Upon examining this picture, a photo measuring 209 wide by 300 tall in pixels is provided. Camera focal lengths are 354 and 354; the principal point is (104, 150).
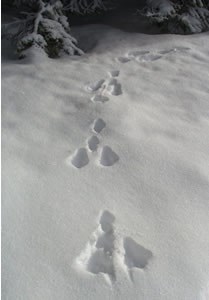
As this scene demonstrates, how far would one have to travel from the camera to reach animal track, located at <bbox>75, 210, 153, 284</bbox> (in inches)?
71.5

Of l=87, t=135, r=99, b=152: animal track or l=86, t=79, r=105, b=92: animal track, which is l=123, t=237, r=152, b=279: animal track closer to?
l=87, t=135, r=99, b=152: animal track

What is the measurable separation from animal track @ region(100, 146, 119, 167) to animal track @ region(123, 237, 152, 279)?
2.27 feet

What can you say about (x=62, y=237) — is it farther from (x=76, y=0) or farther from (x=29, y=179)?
(x=76, y=0)

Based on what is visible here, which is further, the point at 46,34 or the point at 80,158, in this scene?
the point at 46,34

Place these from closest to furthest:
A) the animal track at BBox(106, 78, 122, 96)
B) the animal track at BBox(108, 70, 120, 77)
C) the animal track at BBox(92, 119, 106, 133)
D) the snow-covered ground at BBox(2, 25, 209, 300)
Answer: the snow-covered ground at BBox(2, 25, 209, 300), the animal track at BBox(92, 119, 106, 133), the animal track at BBox(106, 78, 122, 96), the animal track at BBox(108, 70, 120, 77)

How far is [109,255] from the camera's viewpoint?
74.7 inches

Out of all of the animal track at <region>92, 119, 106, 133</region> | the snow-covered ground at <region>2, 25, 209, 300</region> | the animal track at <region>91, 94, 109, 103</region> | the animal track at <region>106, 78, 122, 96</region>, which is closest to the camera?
the snow-covered ground at <region>2, 25, 209, 300</region>

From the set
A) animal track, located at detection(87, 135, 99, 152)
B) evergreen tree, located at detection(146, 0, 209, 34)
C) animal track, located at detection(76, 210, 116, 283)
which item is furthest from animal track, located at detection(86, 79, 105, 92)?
animal track, located at detection(76, 210, 116, 283)

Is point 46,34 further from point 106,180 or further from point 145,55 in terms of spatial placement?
point 106,180

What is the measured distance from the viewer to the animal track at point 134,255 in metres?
1.84

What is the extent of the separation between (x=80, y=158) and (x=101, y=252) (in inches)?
33.4

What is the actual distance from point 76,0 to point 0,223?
13.5 feet

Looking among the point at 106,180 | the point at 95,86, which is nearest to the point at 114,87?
the point at 95,86

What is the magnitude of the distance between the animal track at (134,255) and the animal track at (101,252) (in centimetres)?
8
